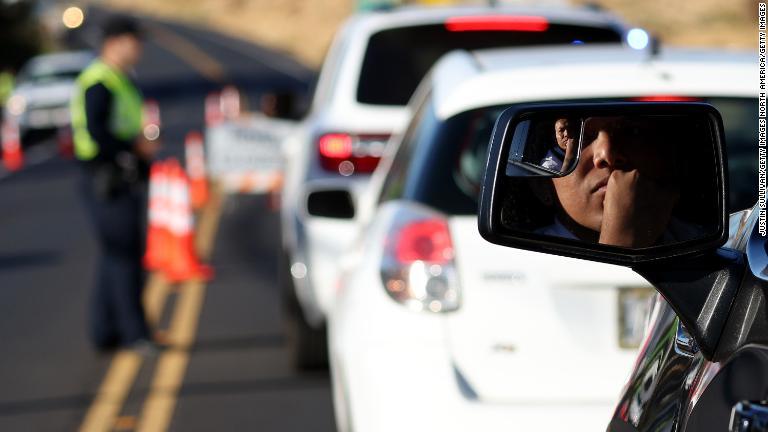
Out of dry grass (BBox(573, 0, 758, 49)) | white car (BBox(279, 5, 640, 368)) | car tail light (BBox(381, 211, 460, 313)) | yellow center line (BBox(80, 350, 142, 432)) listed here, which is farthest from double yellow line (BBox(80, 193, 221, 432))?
dry grass (BBox(573, 0, 758, 49))

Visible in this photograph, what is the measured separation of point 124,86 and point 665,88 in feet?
18.0

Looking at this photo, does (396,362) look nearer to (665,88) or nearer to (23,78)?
(665,88)

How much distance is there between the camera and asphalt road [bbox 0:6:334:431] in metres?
7.79

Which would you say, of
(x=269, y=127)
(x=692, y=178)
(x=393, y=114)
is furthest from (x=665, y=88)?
(x=269, y=127)

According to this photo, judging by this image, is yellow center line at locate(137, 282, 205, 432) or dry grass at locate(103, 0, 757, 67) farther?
dry grass at locate(103, 0, 757, 67)

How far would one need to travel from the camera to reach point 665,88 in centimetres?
477

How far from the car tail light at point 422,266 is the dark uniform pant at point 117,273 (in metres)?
5.04

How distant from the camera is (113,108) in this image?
9.67 metres

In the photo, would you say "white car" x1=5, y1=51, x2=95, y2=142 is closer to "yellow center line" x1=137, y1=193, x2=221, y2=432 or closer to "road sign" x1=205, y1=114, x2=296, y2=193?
"road sign" x1=205, y1=114, x2=296, y2=193

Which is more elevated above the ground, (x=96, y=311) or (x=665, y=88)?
(x=665, y=88)

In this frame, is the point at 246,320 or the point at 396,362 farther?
the point at 246,320

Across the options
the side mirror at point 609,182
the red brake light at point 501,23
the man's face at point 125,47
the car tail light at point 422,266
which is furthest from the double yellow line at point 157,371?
the side mirror at point 609,182

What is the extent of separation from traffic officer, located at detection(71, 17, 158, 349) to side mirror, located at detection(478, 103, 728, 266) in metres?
7.14

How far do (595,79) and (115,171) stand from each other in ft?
17.3
